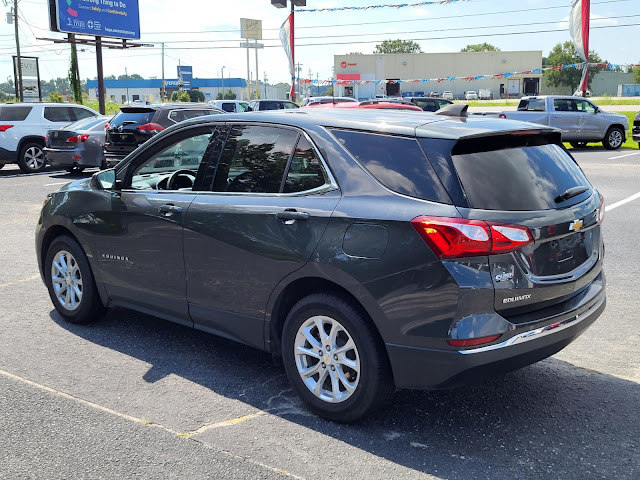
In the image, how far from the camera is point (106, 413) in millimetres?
3914

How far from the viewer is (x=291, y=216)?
12.7 feet

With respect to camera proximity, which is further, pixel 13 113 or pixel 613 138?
pixel 613 138

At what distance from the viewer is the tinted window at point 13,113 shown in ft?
59.0

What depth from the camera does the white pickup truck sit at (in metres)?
23.0

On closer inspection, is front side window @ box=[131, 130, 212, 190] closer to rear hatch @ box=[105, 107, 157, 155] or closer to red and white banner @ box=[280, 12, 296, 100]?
rear hatch @ box=[105, 107, 157, 155]

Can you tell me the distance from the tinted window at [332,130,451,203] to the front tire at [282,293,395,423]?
0.69 metres

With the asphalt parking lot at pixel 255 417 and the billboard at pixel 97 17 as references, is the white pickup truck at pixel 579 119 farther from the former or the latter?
the billboard at pixel 97 17

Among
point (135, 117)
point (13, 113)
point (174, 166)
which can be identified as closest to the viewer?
point (174, 166)

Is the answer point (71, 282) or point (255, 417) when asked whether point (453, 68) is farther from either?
point (255, 417)

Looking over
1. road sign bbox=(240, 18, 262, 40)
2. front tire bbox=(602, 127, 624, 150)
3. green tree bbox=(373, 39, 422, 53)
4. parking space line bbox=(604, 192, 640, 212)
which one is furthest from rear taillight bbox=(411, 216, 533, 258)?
green tree bbox=(373, 39, 422, 53)

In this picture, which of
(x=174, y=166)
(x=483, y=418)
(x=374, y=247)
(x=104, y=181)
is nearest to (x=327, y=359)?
(x=374, y=247)

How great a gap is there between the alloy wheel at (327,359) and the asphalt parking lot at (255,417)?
0.67 feet

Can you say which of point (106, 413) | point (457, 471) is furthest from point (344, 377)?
point (106, 413)

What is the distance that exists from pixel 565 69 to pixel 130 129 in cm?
10887
